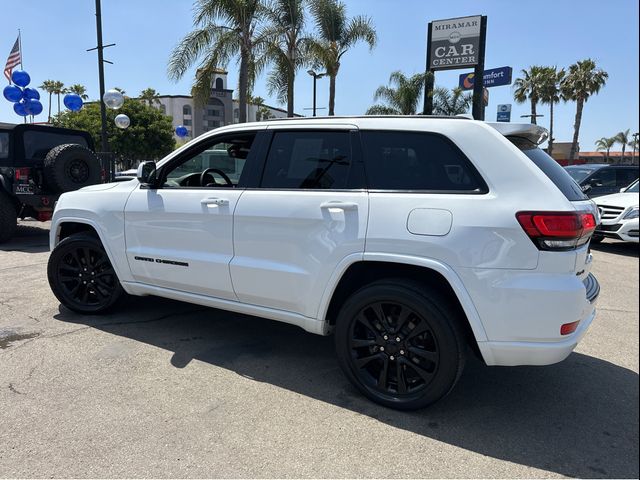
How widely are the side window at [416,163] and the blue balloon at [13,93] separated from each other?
1841 centimetres

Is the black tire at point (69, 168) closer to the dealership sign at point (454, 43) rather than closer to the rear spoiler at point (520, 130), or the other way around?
the rear spoiler at point (520, 130)

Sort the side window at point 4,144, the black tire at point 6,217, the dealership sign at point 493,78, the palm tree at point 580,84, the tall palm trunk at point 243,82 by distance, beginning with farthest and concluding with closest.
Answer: the palm tree at point 580,84 < the dealership sign at point 493,78 < the tall palm trunk at point 243,82 < the side window at point 4,144 < the black tire at point 6,217

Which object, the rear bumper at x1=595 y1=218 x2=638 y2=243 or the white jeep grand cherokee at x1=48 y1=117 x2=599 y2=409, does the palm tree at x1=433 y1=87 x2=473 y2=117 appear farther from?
the white jeep grand cherokee at x1=48 y1=117 x2=599 y2=409

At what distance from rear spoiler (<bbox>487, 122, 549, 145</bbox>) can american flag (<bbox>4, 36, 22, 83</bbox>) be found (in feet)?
70.7

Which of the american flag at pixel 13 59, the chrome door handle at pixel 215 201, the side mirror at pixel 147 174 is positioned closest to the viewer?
the chrome door handle at pixel 215 201

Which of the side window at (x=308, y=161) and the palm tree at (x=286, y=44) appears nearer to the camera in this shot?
the side window at (x=308, y=161)

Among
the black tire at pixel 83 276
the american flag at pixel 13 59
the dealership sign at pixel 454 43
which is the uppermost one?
the dealership sign at pixel 454 43

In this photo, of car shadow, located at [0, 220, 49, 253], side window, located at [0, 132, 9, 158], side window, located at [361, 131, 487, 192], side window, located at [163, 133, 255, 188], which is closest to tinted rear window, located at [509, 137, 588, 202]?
side window, located at [361, 131, 487, 192]

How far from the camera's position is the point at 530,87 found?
43.0 meters

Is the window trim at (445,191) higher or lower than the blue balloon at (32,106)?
lower

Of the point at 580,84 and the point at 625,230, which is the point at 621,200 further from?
the point at 580,84

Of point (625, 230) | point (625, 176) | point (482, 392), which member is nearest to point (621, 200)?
point (625, 230)

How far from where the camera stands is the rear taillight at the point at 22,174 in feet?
27.4

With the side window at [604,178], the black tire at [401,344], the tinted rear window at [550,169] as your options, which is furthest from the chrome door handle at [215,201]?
the side window at [604,178]
